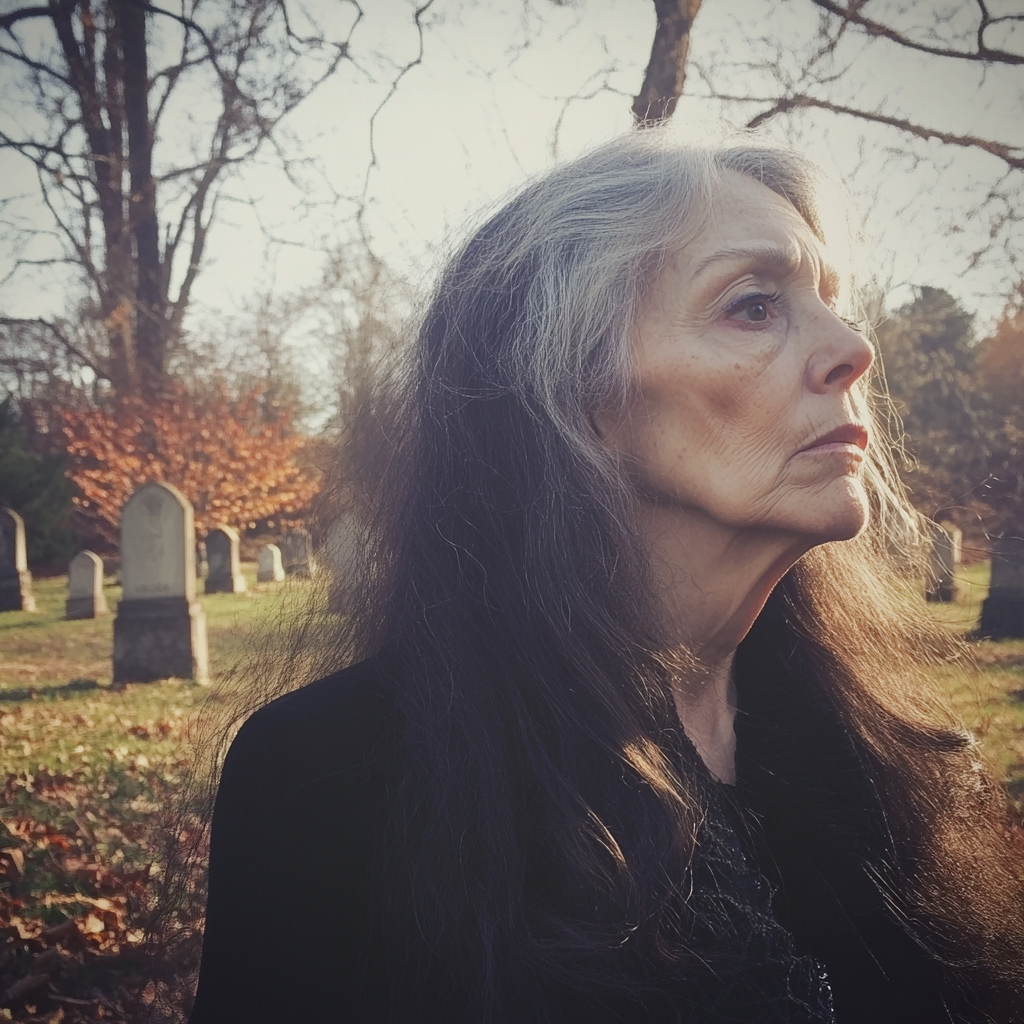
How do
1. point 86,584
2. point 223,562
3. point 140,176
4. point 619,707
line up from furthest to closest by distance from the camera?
point 223,562 → point 86,584 → point 140,176 → point 619,707

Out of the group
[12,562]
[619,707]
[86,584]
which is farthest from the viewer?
[86,584]

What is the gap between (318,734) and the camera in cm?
123

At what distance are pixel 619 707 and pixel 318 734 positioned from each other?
0.50m

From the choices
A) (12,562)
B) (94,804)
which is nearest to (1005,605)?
(94,804)

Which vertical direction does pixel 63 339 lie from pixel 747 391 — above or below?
above

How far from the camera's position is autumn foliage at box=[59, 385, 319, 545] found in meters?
8.45

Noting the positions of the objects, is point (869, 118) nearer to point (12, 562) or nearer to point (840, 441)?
point (840, 441)

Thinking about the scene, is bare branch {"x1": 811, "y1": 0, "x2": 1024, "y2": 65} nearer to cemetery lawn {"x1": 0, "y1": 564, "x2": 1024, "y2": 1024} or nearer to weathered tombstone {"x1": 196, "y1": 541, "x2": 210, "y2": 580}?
cemetery lawn {"x1": 0, "y1": 564, "x2": 1024, "y2": 1024}

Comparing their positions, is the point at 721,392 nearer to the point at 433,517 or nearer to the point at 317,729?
the point at 433,517

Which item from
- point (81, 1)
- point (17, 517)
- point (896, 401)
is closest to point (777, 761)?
point (896, 401)

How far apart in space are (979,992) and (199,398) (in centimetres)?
1166

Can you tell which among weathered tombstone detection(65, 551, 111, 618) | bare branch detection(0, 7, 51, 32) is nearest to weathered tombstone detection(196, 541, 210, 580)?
weathered tombstone detection(65, 551, 111, 618)

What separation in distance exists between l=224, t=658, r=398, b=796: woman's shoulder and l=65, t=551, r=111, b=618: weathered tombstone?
926 centimetres

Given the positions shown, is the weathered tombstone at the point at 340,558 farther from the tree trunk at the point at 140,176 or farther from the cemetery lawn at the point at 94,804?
the tree trunk at the point at 140,176
